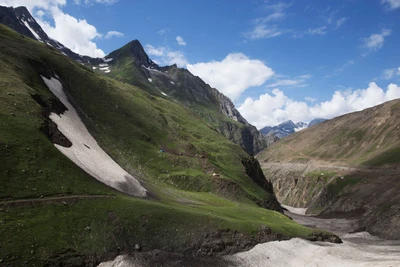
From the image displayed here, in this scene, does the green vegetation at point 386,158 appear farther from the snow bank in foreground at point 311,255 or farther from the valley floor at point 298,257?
the snow bank in foreground at point 311,255

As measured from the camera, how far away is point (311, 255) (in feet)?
202

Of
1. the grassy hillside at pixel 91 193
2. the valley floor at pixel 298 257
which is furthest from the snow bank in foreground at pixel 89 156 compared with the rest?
the valley floor at pixel 298 257

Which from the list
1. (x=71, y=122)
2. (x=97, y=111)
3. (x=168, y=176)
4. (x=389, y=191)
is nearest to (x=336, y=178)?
(x=389, y=191)

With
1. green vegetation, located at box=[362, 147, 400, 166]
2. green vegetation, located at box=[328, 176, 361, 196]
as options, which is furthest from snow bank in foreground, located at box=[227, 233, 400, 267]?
green vegetation, located at box=[362, 147, 400, 166]

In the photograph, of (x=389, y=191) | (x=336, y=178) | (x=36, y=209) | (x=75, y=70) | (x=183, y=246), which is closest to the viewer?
(x=36, y=209)

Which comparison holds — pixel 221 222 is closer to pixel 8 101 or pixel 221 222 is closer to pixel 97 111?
pixel 8 101

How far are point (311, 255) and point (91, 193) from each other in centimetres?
4151

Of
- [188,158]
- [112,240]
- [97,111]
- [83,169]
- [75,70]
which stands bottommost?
[112,240]

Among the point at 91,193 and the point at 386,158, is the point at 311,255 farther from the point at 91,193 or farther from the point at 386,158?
the point at 386,158

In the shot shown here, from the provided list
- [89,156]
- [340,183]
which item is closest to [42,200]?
[89,156]

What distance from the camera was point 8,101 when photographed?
63938mm

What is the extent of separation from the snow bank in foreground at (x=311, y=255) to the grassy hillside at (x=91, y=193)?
8.96ft

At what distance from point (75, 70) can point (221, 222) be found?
88.4 meters

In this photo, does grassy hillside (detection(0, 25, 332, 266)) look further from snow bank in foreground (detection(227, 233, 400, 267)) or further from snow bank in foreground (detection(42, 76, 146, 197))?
snow bank in foreground (detection(42, 76, 146, 197))
